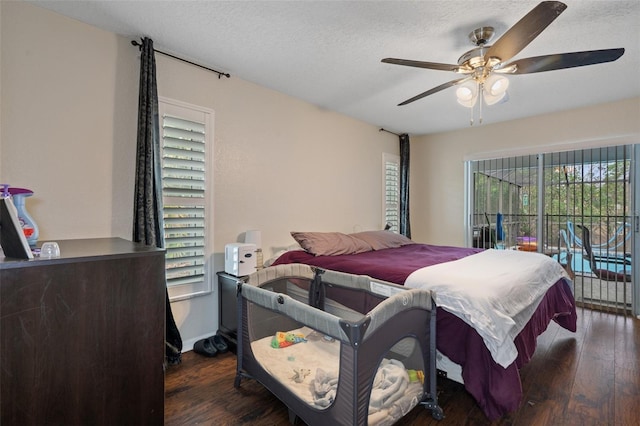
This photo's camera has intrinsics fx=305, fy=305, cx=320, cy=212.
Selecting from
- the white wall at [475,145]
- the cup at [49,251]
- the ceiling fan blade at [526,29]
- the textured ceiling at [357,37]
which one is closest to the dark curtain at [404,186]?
the white wall at [475,145]

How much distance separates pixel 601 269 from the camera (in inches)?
136

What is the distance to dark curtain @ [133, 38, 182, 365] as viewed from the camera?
2.07m

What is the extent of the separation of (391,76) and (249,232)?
1.84 metres

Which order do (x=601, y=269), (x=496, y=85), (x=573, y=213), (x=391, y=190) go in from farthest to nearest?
(x=391, y=190)
(x=573, y=213)
(x=601, y=269)
(x=496, y=85)

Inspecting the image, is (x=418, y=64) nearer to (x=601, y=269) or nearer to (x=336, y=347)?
(x=336, y=347)

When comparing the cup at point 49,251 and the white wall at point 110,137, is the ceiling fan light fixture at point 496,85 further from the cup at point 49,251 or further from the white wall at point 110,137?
the cup at point 49,251

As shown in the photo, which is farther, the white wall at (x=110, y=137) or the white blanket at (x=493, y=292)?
the white wall at (x=110, y=137)

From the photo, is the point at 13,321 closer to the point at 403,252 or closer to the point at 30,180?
the point at 30,180

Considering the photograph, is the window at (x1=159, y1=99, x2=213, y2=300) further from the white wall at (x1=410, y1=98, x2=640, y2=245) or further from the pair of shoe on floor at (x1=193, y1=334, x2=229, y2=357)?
the white wall at (x1=410, y1=98, x2=640, y2=245)

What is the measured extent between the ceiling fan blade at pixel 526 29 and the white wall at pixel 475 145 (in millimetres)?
2515

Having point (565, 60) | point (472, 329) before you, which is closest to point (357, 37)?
point (565, 60)

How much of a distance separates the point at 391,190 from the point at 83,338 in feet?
13.0

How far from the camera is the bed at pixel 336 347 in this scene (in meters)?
1.29

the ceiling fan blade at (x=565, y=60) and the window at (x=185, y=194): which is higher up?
the ceiling fan blade at (x=565, y=60)
